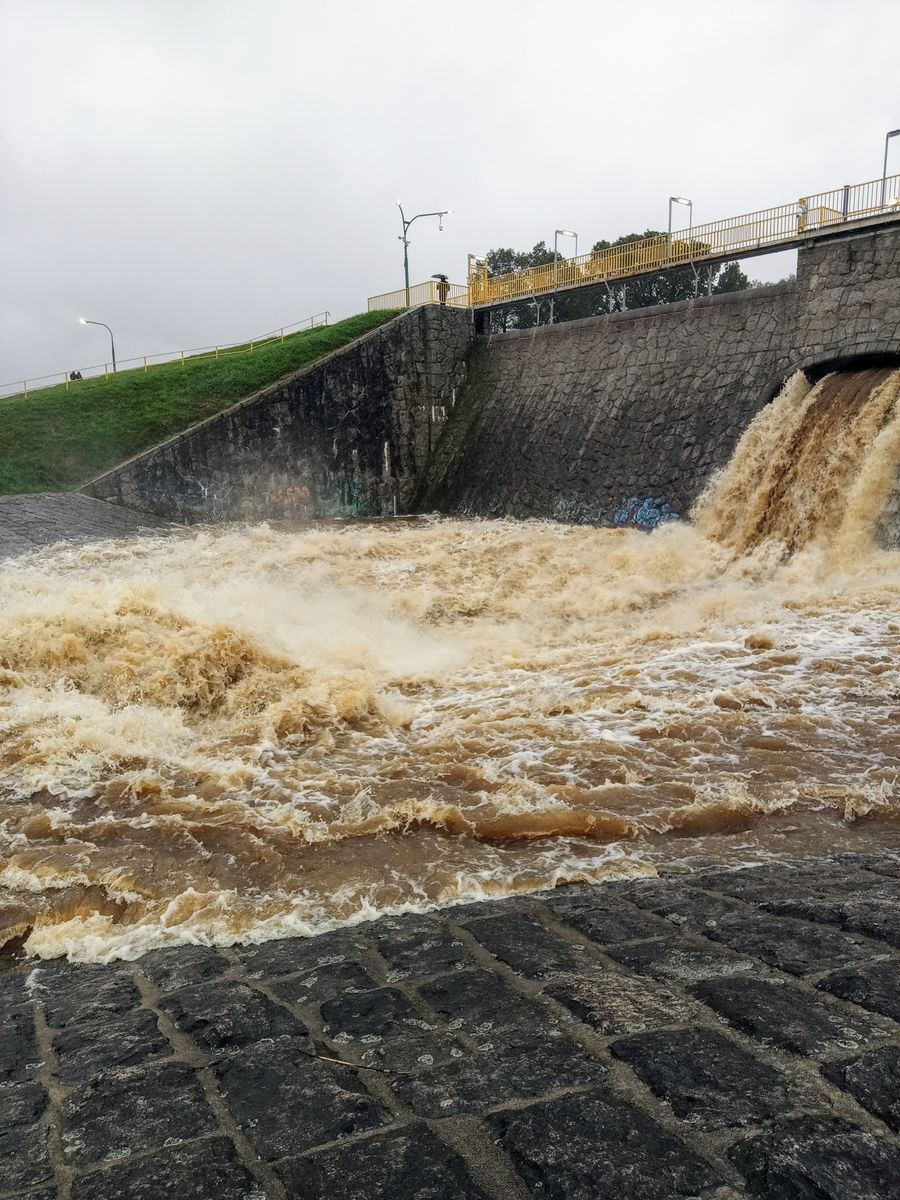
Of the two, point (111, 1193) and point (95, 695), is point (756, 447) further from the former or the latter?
point (111, 1193)

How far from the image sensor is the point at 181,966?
140 inches

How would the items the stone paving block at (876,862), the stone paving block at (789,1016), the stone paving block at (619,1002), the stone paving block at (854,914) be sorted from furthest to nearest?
the stone paving block at (876,862)
the stone paving block at (854,914)
the stone paving block at (619,1002)
the stone paving block at (789,1016)

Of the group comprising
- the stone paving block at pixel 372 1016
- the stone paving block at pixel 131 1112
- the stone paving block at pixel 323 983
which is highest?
the stone paving block at pixel 131 1112

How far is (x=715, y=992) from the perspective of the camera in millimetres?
2795

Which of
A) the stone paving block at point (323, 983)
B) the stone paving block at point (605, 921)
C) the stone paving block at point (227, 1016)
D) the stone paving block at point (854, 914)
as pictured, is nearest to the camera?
the stone paving block at point (227, 1016)

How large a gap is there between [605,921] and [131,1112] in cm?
179

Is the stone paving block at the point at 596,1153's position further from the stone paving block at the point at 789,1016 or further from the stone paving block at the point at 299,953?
the stone paving block at the point at 299,953

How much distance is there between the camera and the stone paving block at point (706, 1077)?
7.25ft

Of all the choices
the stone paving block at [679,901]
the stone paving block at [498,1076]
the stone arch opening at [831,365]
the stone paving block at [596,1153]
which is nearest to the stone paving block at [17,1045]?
the stone paving block at [498,1076]

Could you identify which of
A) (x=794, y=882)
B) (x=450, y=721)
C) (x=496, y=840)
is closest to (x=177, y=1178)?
(x=794, y=882)

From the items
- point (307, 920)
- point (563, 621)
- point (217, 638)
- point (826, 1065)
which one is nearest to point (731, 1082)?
point (826, 1065)

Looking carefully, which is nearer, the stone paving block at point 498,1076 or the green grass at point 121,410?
the stone paving block at point 498,1076

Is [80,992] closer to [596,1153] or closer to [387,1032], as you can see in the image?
[387,1032]

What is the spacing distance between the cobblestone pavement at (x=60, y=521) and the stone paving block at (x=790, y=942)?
1417cm
